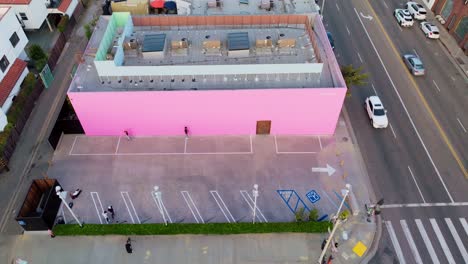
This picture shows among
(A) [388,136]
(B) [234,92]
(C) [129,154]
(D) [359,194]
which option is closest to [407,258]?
(D) [359,194]

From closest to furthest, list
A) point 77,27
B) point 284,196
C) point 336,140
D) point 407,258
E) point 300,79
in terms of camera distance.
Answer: point 407,258 < point 284,196 < point 300,79 < point 336,140 < point 77,27

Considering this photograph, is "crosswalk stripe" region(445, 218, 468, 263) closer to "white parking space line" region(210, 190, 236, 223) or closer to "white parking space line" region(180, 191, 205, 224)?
"white parking space line" region(210, 190, 236, 223)

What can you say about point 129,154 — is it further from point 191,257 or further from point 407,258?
point 407,258

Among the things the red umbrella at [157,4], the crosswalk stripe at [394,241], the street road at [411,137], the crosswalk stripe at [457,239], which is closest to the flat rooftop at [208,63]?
the street road at [411,137]

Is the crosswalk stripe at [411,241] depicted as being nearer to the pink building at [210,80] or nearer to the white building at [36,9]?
the pink building at [210,80]

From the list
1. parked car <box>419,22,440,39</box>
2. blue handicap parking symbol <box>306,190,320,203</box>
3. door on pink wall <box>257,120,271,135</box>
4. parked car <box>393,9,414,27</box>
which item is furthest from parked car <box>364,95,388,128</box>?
parked car <box>393,9,414,27</box>

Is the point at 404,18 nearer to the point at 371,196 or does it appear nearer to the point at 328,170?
the point at 328,170

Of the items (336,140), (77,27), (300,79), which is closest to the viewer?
(300,79)
